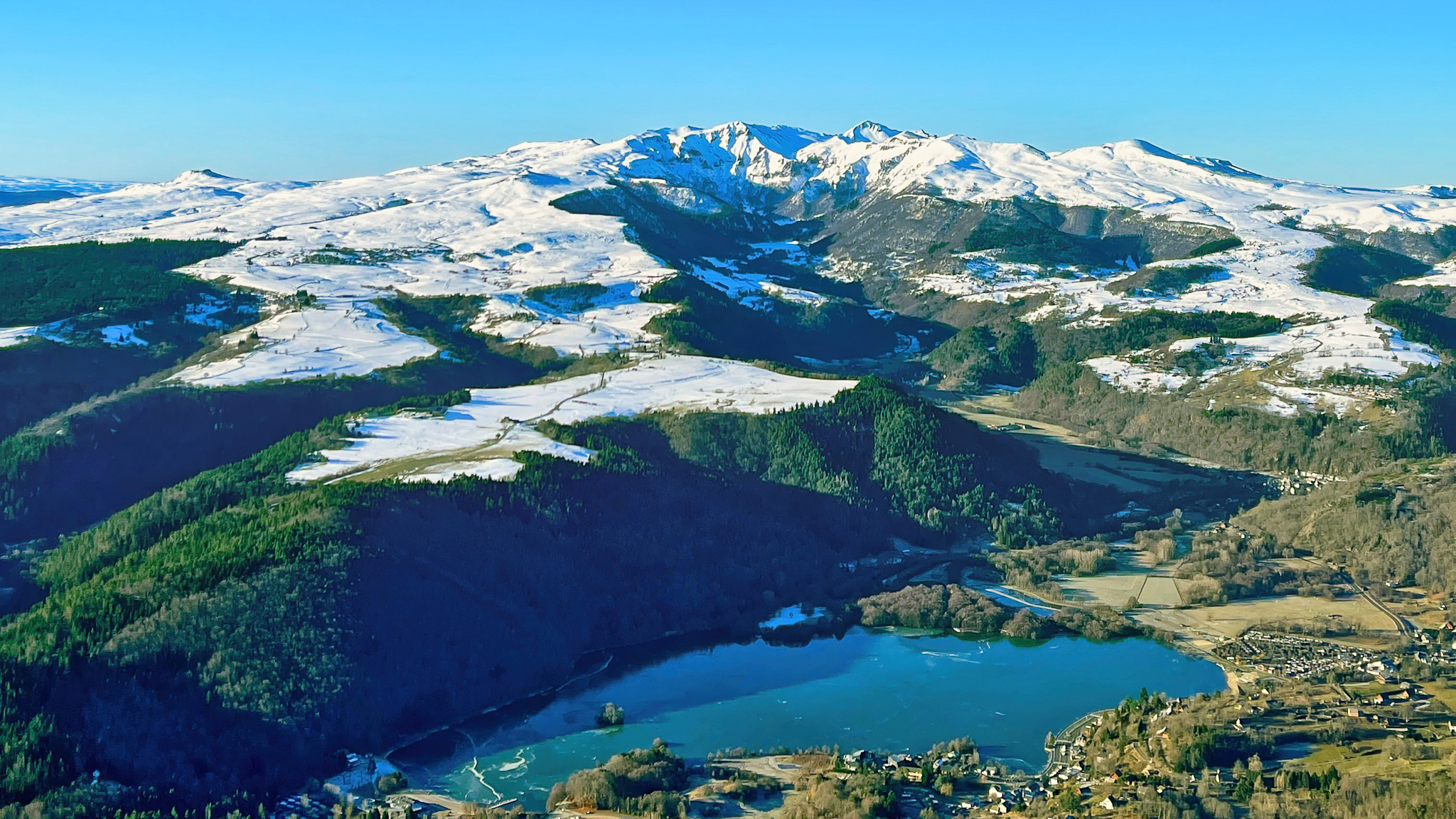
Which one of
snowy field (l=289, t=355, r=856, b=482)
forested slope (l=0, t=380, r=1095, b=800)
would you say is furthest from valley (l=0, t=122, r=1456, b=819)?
snowy field (l=289, t=355, r=856, b=482)

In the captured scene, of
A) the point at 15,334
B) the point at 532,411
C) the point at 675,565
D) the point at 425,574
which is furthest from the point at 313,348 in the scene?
the point at 425,574

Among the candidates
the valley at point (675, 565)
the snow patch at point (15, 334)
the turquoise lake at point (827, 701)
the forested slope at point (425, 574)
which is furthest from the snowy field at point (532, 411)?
the snow patch at point (15, 334)

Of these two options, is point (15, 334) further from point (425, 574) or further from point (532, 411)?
point (425, 574)

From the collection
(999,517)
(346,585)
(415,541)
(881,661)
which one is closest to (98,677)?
(346,585)

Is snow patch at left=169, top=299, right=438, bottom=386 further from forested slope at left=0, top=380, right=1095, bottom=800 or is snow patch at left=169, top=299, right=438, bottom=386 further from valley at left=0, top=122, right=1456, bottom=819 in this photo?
forested slope at left=0, top=380, right=1095, bottom=800

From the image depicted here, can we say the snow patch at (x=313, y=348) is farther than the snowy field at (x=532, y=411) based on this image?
Yes

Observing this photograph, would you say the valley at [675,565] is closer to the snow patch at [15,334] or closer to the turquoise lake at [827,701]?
the turquoise lake at [827,701]

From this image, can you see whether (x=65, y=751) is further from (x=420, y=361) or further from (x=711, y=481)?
(x=420, y=361)
